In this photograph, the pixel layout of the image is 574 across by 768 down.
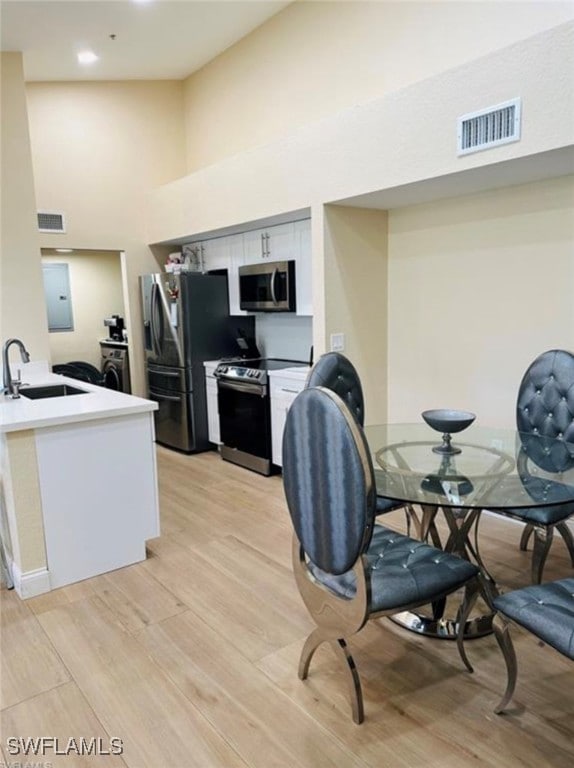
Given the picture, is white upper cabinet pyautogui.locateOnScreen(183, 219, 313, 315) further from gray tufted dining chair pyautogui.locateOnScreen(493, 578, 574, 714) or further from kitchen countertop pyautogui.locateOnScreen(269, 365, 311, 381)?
gray tufted dining chair pyautogui.locateOnScreen(493, 578, 574, 714)

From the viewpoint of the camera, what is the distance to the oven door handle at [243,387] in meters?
4.30

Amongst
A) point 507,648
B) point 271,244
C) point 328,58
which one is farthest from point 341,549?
point 328,58

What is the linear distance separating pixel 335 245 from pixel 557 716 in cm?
284

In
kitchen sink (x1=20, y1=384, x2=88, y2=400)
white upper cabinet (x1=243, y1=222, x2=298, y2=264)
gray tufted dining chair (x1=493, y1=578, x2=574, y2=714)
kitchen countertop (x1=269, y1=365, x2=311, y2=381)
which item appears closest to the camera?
gray tufted dining chair (x1=493, y1=578, x2=574, y2=714)

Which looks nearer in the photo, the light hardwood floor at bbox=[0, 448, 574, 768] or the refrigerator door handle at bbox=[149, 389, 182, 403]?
the light hardwood floor at bbox=[0, 448, 574, 768]

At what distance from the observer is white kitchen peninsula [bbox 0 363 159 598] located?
260 cm

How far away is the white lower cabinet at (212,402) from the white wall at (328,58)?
2124mm

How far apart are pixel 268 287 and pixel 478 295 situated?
68.7 inches

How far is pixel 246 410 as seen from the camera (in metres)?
4.49

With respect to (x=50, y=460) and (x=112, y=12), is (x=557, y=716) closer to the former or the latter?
(x=50, y=460)

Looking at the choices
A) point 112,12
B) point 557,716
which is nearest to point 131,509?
point 557,716

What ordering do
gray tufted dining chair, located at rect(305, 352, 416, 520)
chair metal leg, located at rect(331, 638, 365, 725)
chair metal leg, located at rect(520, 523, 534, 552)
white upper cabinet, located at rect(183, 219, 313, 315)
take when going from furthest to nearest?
white upper cabinet, located at rect(183, 219, 313, 315), chair metal leg, located at rect(520, 523, 534, 552), gray tufted dining chair, located at rect(305, 352, 416, 520), chair metal leg, located at rect(331, 638, 365, 725)

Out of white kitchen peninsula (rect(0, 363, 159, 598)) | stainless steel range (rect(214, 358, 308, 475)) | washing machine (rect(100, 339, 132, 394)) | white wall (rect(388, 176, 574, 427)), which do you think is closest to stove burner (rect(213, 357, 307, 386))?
stainless steel range (rect(214, 358, 308, 475))

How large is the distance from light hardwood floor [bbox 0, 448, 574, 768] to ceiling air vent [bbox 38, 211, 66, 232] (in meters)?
3.47
